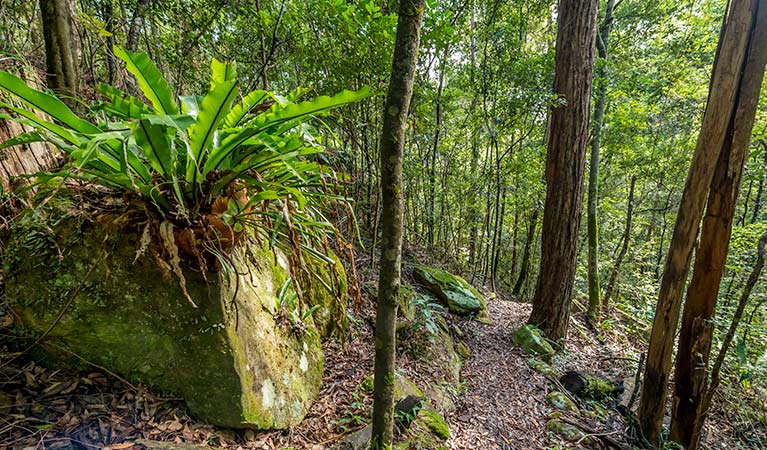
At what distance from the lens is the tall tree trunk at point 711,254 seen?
2.44 metres

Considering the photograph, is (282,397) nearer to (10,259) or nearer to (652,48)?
(10,259)

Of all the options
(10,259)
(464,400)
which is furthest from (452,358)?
(10,259)

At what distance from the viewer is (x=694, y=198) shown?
8.57 ft

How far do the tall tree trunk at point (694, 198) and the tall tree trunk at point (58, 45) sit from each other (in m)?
4.73

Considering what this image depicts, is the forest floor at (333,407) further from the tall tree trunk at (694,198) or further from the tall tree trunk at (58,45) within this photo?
the tall tree trunk at (58,45)

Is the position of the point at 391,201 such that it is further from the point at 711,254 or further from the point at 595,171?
the point at 595,171

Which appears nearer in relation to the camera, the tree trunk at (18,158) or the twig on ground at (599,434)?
the tree trunk at (18,158)

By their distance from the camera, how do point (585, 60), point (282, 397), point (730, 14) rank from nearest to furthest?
point (282, 397) < point (730, 14) < point (585, 60)

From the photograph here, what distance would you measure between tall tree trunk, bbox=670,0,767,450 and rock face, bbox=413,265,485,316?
2.16 metres

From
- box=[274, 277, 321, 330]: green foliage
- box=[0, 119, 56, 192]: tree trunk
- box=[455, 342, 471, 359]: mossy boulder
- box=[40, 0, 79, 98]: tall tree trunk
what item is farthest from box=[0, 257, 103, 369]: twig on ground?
box=[455, 342, 471, 359]: mossy boulder

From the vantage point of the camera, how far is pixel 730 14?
2.48 m

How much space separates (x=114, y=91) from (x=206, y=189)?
496 millimetres

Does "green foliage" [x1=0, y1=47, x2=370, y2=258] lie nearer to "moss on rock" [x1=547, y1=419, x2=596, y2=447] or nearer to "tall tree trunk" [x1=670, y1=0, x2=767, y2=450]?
"moss on rock" [x1=547, y1=419, x2=596, y2=447]

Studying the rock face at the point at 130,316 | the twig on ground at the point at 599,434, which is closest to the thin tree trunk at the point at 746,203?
the twig on ground at the point at 599,434
